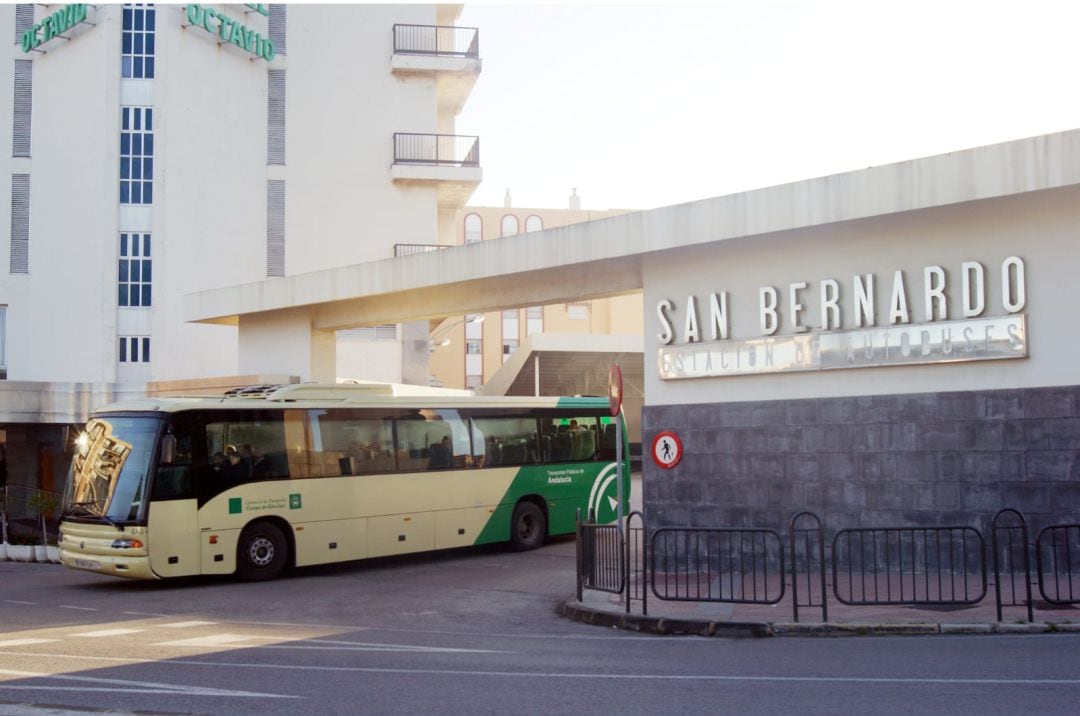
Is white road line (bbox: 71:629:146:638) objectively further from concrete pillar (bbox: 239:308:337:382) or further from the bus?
concrete pillar (bbox: 239:308:337:382)

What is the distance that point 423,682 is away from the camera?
31.2ft

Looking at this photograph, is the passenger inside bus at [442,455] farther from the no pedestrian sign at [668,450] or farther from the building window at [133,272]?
the building window at [133,272]

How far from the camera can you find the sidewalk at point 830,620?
38.8 feet

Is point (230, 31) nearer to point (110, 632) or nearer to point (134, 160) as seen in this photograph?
point (134, 160)

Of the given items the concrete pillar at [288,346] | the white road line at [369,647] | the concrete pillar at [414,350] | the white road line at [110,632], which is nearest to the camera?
the white road line at [369,647]

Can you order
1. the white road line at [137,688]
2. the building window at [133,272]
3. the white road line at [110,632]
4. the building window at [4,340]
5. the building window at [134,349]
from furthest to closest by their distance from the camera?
the building window at [4,340] < the building window at [133,272] < the building window at [134,349] < the white road line at [110,632] < the white road line at [137,688]

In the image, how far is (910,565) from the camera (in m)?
15.3

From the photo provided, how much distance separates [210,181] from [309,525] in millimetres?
24470

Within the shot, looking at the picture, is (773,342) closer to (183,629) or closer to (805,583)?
(805,583)

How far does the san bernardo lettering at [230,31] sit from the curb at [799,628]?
3294 cm

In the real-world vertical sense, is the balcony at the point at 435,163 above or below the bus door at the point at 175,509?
above

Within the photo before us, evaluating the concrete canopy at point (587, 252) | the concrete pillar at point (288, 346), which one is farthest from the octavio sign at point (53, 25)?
the concrete pillar at point (288, 346)

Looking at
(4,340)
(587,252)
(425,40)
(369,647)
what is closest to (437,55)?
(425,40)

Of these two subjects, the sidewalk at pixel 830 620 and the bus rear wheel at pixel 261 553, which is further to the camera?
the bus rear wheel at pixel 261 553
